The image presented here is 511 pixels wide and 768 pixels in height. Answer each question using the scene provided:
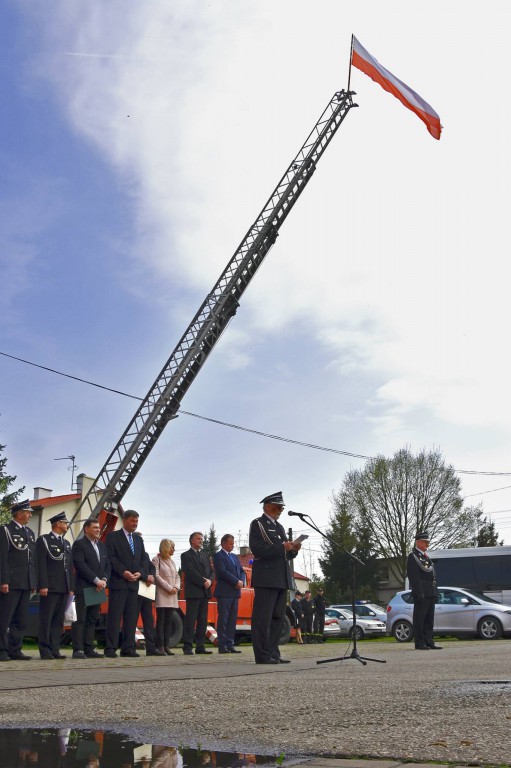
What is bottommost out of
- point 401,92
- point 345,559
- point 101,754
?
point 101,754

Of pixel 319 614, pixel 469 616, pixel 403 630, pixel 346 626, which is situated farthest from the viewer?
pixel 346 626

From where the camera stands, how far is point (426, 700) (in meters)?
4.97

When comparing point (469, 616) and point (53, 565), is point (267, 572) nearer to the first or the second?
point (53, 565)

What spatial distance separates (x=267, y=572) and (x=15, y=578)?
11.1 ft

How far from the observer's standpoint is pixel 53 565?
11.4 metres

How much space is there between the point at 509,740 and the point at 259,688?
2.92m

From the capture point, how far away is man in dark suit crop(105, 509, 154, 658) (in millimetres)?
11773

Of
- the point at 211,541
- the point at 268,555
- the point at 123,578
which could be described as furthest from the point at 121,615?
the point at 211,541

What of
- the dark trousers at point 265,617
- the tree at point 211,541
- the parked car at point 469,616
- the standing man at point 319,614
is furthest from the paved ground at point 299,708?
the tree at point 211,541

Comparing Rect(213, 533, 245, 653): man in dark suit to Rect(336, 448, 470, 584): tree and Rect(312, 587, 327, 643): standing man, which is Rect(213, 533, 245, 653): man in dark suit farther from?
Rect(336, 448, 470, 584): tree

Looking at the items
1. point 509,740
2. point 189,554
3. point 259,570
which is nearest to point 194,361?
point 189,554

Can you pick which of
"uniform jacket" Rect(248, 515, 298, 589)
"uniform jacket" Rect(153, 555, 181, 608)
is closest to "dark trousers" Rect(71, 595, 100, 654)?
"uniform jacket" Rect(153, 555, 181, 608)

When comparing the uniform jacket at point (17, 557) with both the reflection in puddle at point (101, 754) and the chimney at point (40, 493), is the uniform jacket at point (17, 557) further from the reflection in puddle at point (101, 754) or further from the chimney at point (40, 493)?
the chimney at point (40, 493)

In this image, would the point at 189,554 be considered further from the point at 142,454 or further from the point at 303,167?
the point at 303,167
